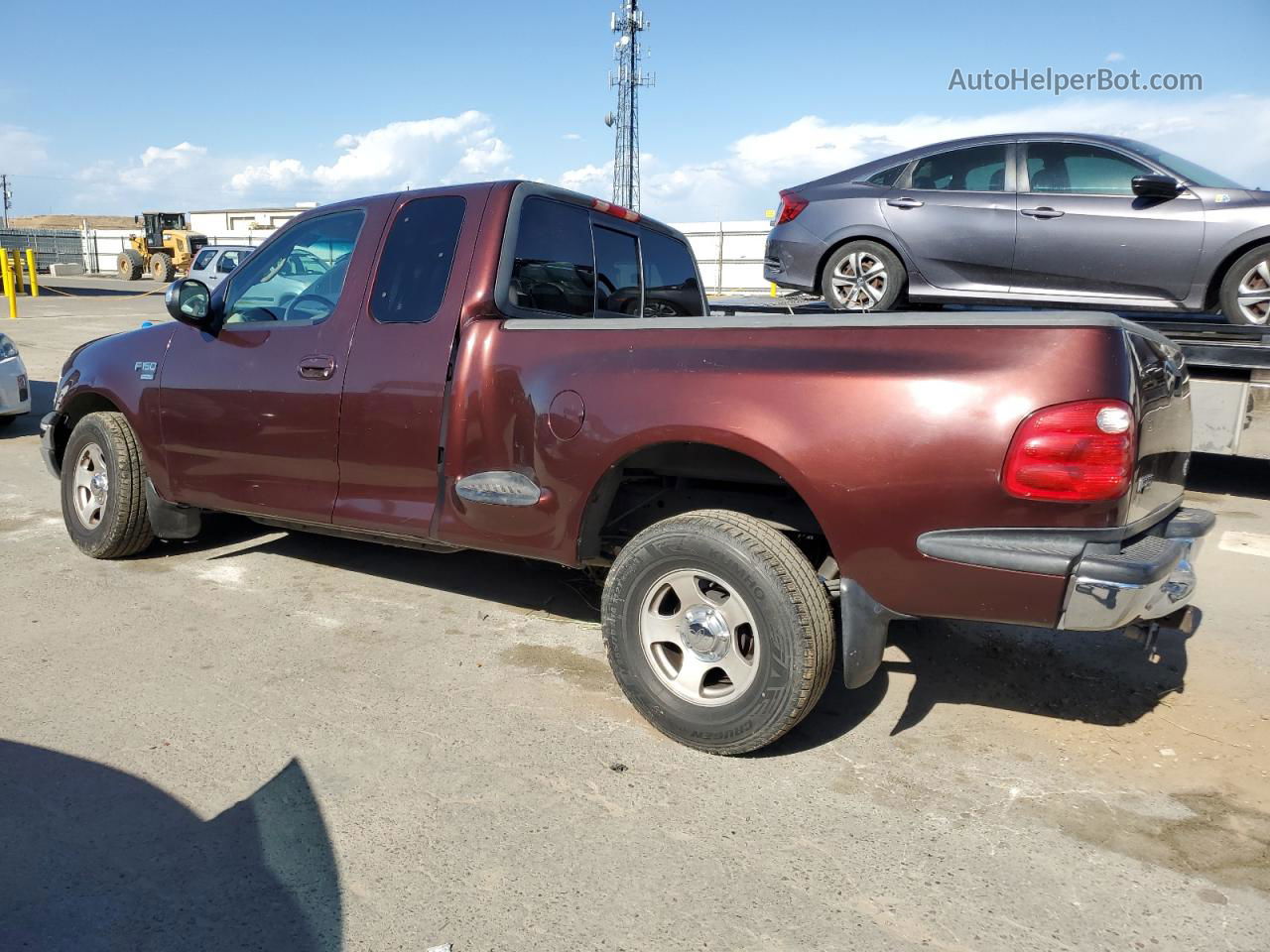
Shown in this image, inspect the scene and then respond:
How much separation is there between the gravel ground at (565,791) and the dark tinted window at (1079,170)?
10.1 ft

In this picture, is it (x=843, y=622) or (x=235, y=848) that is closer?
(x=235, y=848)

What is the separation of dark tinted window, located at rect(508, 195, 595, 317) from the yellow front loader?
1649 inches

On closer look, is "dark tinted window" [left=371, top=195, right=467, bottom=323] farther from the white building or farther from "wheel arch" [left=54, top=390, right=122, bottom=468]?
the white building

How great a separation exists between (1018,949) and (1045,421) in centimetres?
131

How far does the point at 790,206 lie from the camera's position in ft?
24.4

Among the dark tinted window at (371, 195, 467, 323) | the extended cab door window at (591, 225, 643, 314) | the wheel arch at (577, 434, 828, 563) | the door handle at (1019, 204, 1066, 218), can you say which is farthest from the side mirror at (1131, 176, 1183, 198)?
the dark tinted window at (371, 195, 467, 323)

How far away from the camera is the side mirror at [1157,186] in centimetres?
605

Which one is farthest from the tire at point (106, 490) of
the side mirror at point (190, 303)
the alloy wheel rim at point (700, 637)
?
the alloy wheel rim at point (700, 637)

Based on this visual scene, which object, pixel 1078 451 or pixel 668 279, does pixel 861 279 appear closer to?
pixel 668 279

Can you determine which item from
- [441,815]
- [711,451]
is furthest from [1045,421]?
[441,815]

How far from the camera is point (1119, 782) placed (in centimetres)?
306

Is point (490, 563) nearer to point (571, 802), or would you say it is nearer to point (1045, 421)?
point (571, 802)

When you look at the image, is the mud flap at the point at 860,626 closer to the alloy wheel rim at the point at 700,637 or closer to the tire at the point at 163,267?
the alloy wheel rim at the point at 700,637

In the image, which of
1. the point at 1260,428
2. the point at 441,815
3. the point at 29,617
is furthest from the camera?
the point at 1260,428
